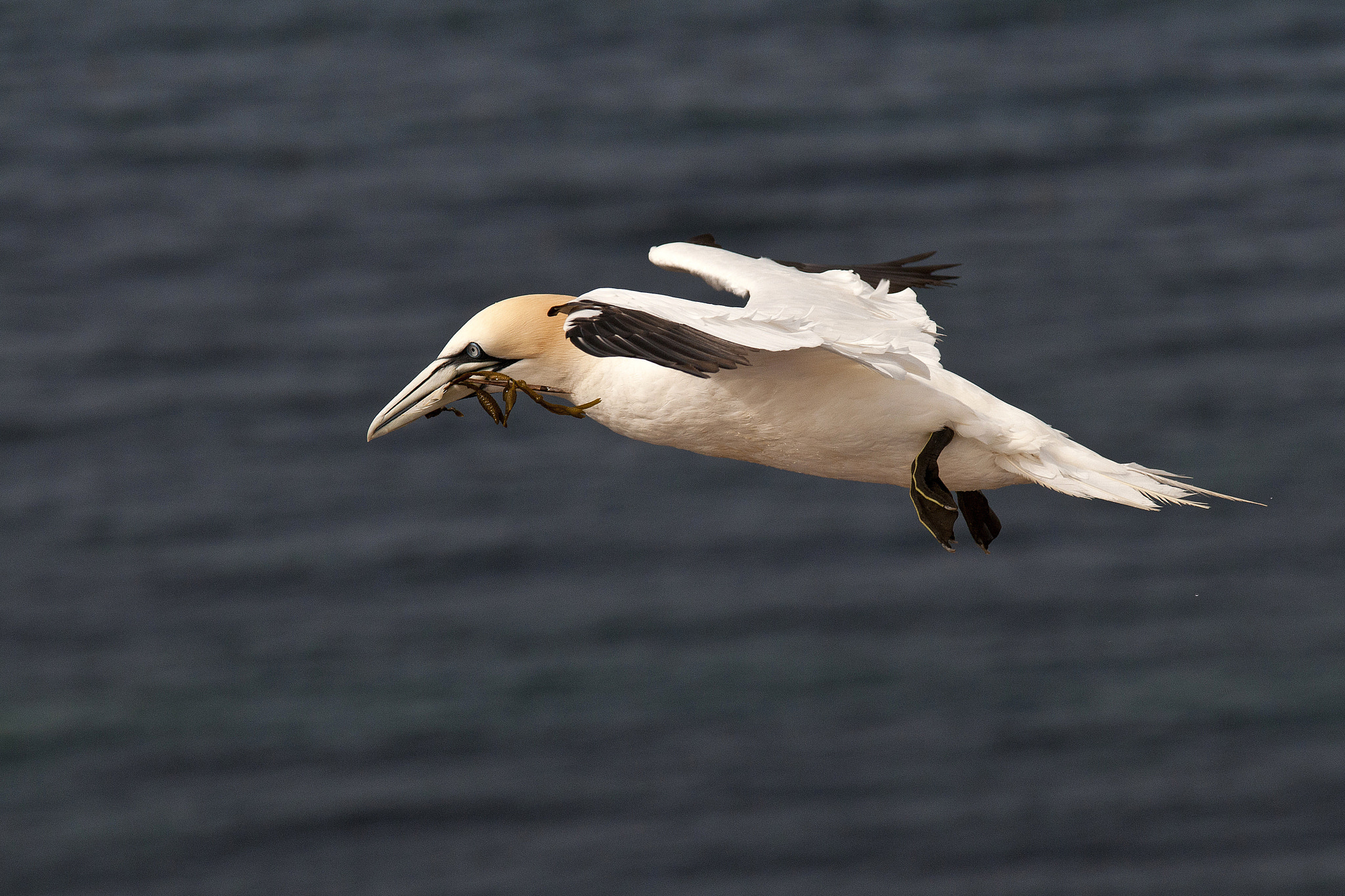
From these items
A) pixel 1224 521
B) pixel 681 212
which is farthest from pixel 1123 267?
pixel 681 212

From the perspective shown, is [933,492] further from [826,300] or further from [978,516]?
[978,516]

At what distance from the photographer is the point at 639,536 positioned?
7838cm

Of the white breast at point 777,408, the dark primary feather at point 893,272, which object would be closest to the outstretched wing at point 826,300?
the dark primary feather at point 893,272

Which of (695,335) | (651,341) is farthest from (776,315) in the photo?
(651,341)

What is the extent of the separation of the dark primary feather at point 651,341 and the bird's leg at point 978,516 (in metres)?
2.98

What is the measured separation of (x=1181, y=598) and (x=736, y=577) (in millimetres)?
19684

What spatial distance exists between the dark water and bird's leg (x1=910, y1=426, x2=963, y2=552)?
62.3 m

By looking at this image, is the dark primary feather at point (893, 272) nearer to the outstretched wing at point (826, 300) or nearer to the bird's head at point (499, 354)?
the outstretched wing at point (826, 300)

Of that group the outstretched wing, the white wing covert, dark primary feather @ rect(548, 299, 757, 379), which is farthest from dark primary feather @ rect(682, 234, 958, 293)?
dark primary feather @ rect(548, 299, 757, 379)

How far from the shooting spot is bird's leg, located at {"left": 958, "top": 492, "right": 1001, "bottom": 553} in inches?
418

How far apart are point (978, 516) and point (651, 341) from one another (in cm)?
357

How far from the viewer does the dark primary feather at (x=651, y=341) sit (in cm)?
773

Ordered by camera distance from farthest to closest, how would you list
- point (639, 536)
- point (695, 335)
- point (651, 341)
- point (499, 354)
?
point (639, 536)
point (499, 354)
point (695, 335)
point (651, 341)

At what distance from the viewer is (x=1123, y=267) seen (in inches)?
3172
